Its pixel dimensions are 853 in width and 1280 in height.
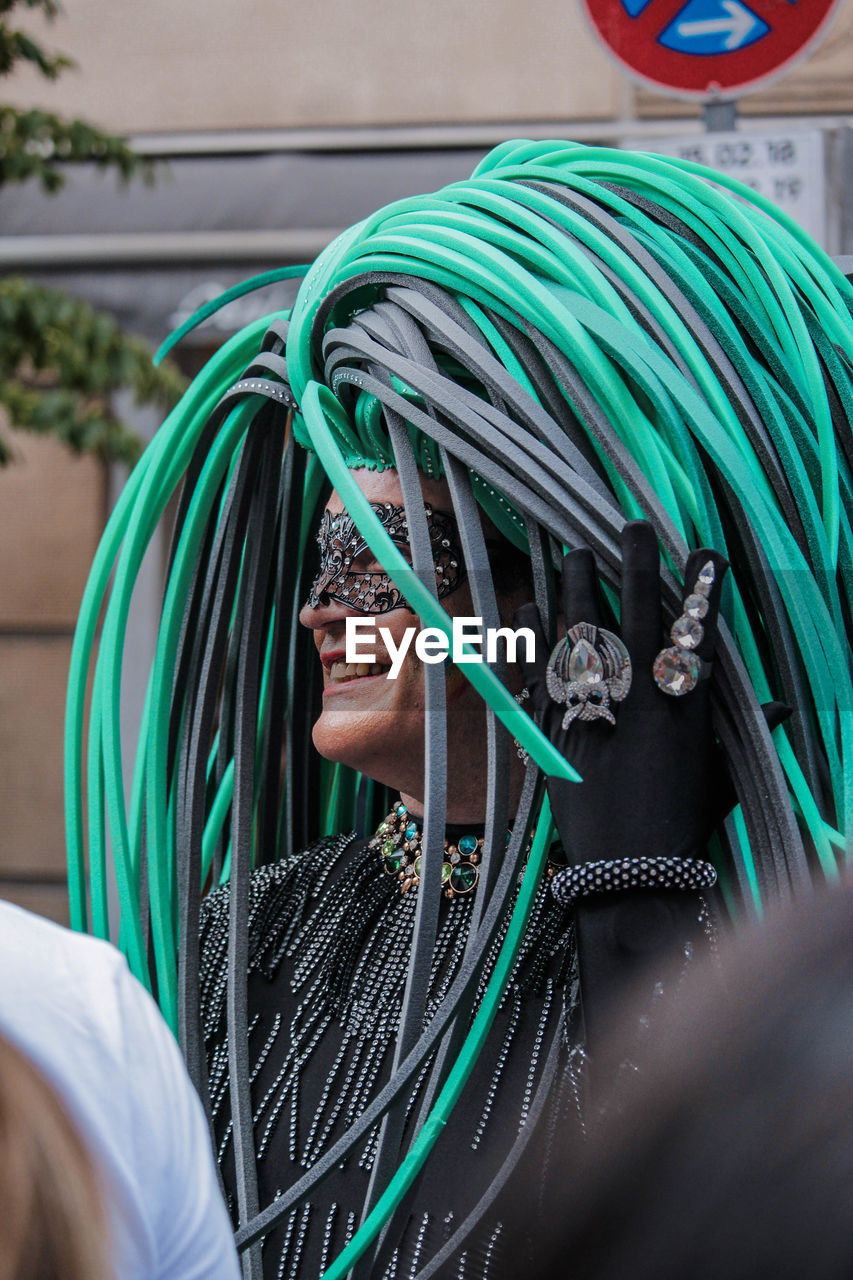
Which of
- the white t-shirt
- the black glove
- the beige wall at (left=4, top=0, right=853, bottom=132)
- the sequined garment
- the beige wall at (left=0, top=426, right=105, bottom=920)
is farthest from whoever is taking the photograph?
the beige wall at (left=0, top=426, right=105, bottom=920)

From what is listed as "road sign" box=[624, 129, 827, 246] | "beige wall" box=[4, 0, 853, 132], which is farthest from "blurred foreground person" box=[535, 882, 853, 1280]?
"beige wall" box=[4, 0, 853, 132]

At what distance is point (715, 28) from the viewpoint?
1921 mm

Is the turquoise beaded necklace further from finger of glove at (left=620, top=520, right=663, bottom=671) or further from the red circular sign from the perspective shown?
the red circular sign

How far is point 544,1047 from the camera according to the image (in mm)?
1055

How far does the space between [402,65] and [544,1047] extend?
9.22ft

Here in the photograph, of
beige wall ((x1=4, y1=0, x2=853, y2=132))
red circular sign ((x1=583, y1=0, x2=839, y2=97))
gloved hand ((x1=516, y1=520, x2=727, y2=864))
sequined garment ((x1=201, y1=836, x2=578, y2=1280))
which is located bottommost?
sequined garment ((x1=201, y1=836, x2=578, y2=1280))

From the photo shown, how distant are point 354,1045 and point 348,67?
2.79 m

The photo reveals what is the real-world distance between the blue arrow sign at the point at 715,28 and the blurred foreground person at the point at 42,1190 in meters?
1.86

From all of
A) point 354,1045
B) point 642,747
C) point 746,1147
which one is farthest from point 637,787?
point 746,1147

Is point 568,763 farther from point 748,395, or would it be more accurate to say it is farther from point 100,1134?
point 100,1134

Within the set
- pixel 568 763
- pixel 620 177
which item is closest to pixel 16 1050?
pixel 568 763

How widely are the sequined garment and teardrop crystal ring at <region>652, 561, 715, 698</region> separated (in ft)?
0.87

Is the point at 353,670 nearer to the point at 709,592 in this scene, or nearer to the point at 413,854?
the point at 413,854

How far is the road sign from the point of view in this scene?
199 centimetres
